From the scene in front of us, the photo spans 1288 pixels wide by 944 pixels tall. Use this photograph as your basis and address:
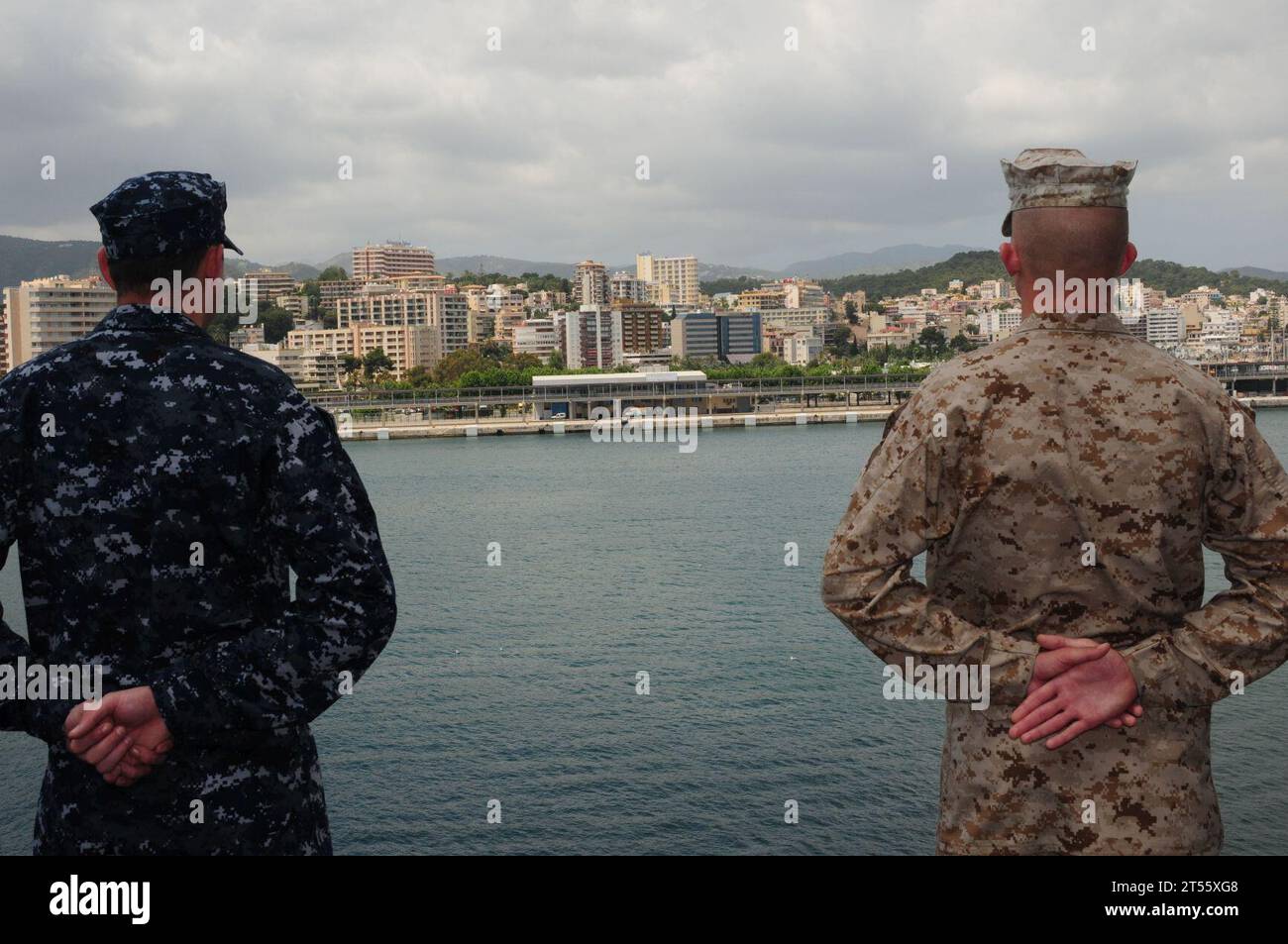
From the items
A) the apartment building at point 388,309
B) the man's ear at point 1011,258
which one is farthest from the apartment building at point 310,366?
the man's ear at point 1011,258

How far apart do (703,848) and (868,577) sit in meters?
9.66

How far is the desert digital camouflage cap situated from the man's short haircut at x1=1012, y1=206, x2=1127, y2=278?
11 mm

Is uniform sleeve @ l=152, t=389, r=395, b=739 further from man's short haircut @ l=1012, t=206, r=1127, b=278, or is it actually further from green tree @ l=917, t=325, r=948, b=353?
green tree @ l=917, t=325, r=948, b=353

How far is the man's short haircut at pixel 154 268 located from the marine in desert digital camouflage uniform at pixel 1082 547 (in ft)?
2.92

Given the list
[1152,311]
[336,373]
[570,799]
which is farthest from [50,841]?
[1152,311]

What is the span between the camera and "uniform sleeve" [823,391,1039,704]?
1.68 metres

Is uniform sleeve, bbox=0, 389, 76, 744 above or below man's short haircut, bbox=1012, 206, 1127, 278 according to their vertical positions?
below

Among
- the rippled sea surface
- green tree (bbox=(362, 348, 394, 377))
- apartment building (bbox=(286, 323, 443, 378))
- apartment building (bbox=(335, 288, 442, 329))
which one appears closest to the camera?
the rippled sea surface

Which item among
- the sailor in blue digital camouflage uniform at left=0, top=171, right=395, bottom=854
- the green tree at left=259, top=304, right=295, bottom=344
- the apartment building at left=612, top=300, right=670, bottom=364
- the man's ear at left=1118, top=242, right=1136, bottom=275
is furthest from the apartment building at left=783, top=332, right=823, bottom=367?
the sailor in blue digital camouflage uniform at left=0, top=171, right=395, bottom=854

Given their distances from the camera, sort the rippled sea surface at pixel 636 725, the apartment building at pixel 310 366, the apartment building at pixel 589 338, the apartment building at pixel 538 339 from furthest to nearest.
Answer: the apartment building at pixel 538 339 < the apartment building at pixel 589 338 < the apartment building at pixel 310 366 < the rippled sea surface at pixel 636 725

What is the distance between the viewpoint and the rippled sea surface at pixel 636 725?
11484mm

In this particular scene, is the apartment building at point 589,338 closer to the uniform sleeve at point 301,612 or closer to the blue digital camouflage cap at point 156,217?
the blue digital camouflage cap at point 156,217

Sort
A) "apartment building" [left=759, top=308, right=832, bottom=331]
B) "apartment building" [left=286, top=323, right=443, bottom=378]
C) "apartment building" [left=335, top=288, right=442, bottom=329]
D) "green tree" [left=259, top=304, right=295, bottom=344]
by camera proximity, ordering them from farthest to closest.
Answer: "apartment building" [left=759, top=308, right=832, bottom=331], "apartment building" [left=335, top=288, right=442, bottom=329], "apartment building" [left=286, top=323, right=443, bottom=378], "green tree" [left=259, top=304, right=295, bottom=344]

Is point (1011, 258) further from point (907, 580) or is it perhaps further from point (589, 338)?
point (589, 338)
